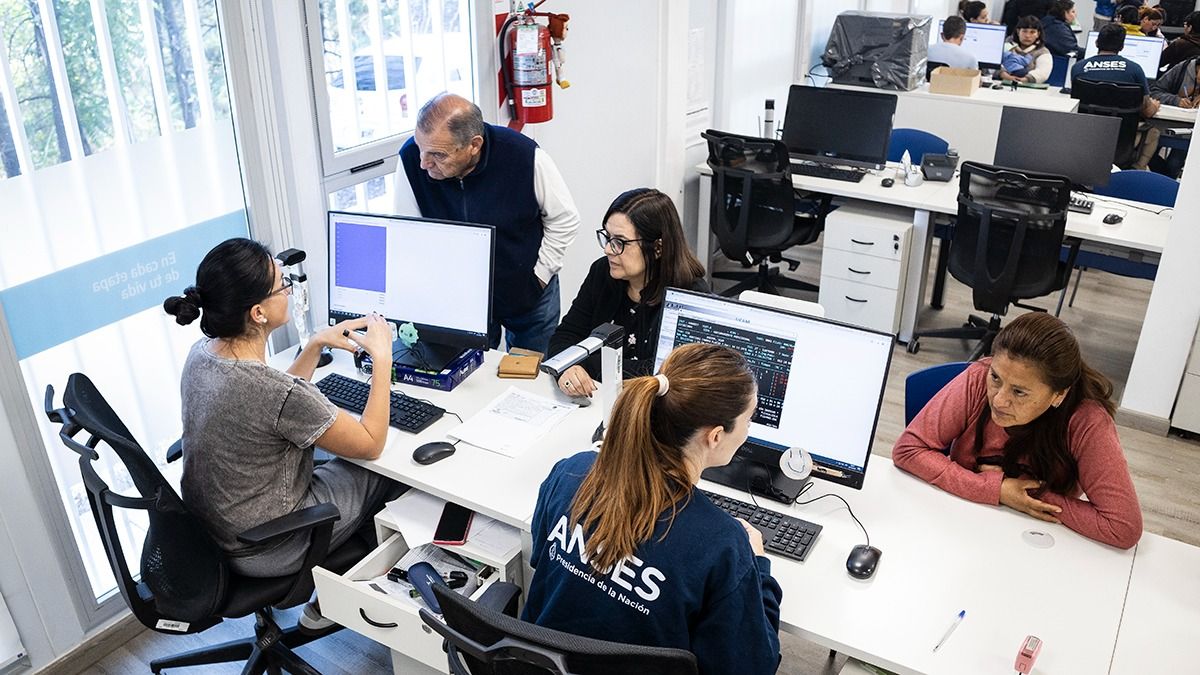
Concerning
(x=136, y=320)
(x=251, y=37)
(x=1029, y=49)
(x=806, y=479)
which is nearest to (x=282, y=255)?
(x=136, y=320)

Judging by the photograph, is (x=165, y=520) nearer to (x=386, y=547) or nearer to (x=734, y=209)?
(x=386, y=547)

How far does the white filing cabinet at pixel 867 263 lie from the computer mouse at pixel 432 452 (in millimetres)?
2700

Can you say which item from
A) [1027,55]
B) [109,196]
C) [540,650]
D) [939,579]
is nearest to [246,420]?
[109,196]

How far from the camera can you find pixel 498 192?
124 inches

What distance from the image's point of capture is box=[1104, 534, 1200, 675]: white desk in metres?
1.77

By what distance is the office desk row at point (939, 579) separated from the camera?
71.2 inches

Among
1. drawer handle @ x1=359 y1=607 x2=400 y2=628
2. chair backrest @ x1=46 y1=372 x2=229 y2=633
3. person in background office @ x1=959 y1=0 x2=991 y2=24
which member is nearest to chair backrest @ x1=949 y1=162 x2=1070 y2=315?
drawer handle @ x1=359 y1=607 x2=400 y2=628

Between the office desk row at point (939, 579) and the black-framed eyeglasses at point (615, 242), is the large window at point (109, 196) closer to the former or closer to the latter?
the office desk row at point (939, 579)

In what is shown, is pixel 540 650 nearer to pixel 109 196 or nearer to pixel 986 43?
pixel 109 196

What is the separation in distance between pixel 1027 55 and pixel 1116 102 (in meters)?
1.94

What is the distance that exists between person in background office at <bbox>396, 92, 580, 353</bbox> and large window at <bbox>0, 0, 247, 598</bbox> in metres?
0.59

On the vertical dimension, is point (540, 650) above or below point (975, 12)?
below

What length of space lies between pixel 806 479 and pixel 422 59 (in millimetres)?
2284

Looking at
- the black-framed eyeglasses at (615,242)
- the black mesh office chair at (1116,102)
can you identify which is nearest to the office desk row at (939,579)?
the black-framed eyeglasses at (615,242)
